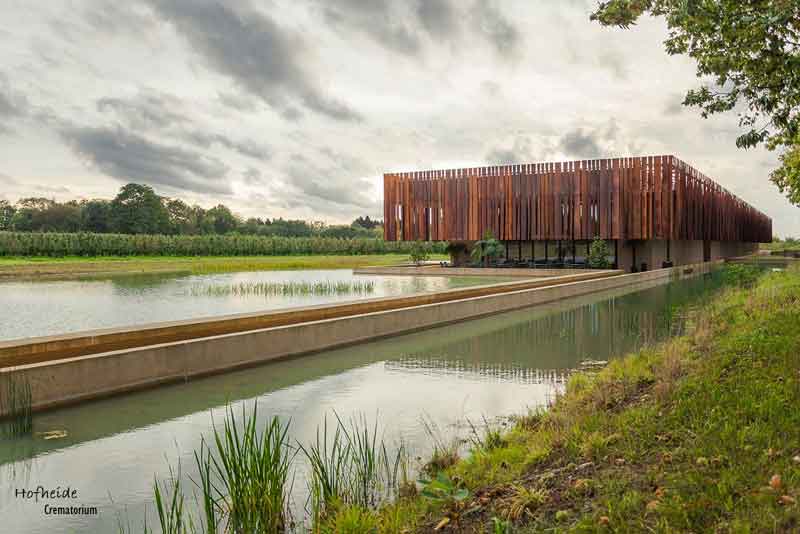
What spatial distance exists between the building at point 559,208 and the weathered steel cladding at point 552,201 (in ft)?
0.21

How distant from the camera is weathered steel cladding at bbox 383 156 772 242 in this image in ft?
129

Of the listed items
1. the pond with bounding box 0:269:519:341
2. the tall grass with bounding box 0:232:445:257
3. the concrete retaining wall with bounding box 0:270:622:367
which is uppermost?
the tall grass with bounding box 0:232:445:257

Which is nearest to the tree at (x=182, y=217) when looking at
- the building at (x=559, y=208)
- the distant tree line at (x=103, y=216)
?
the distant tree line at (x=103, y=216)

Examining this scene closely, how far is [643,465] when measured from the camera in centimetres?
442

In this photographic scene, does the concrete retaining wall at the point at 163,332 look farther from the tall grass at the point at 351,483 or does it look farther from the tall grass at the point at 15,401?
the tall grass at the point at 351,483

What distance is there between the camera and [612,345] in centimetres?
1186

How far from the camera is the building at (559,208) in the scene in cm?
3931

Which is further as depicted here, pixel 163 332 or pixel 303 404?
pixel 163 332

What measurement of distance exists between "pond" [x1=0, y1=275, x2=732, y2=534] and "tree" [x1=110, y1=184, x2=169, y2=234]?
79.5 meters

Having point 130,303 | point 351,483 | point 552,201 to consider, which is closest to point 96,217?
point 552,201

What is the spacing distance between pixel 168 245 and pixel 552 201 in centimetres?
4192

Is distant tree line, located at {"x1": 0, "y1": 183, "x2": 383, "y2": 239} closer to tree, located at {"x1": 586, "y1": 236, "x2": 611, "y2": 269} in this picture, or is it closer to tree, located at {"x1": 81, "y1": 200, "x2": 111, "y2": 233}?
tree, located at {"x1": 81, "y1": 200, "x2": 111, "y2": 233}

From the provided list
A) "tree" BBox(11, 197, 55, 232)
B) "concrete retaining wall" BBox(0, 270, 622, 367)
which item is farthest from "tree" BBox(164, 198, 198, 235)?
"concrete retaining wall" BBox(0, 270, 622, 367)

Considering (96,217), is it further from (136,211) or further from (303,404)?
(303,404)
